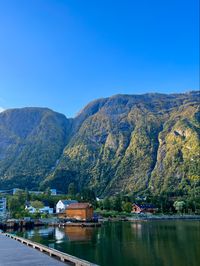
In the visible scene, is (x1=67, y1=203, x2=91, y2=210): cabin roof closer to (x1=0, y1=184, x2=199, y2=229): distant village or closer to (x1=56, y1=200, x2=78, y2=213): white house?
(x1=0, y1=184, x2=199, y2=229): distant village

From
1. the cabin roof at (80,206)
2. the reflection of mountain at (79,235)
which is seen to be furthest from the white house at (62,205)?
the reflection of mountain at (79,235)

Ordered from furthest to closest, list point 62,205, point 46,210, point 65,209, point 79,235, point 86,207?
point 62,205
point 46,210
point 65,209
point 86,207
point 79,235

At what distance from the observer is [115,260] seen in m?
40.4

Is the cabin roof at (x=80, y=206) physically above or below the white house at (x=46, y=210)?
above

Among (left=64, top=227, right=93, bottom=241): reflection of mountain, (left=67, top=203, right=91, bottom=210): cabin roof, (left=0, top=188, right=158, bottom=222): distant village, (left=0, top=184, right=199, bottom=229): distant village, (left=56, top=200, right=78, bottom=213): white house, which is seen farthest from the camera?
(left=56, top=200, right=78, bottom=213): white house

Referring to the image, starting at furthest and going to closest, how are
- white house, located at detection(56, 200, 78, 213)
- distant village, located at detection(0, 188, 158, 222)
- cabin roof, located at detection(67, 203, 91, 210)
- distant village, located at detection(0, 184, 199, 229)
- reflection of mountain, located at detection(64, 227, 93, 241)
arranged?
white house, located at detection(56, 200, 78, 213) → distant village, located at detection(0, 184, 199, 229) → cabin roof, located at detection(67, 203, 91, 210) → distant village, located at detection(0, 188, 158, 222) → reflection of mountain, located at detection(64, 227, 93, 241)

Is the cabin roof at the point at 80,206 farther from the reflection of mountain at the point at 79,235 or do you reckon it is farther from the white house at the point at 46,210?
the reflection of mountain at the point at 79,235

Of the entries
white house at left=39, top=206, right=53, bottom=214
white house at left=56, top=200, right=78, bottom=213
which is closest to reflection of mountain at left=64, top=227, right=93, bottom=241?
white house at left=39, top=206, right=53, bottom=214

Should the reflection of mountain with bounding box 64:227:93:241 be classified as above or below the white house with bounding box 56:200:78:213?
below

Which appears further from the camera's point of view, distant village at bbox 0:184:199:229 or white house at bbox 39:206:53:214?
white house at bbox 39:206:53:214

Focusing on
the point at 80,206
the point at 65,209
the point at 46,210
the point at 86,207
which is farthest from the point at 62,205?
the point at 86,207

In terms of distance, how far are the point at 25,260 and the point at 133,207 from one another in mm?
166479

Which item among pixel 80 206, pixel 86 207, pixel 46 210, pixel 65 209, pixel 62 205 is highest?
pixel 80 206

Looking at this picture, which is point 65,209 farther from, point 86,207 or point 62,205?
point 86,207
